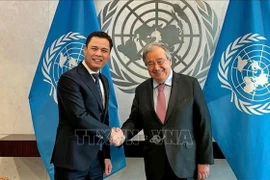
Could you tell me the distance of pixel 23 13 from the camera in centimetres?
257

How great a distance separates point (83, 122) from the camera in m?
1.58

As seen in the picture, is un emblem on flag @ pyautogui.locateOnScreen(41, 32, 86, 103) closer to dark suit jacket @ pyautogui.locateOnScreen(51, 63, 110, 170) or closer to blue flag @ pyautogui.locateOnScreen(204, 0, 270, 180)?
dark suit jacket @ pyautogui.locateOnScreen(51, 63, 110, 170)

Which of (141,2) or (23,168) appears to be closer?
(141,2)

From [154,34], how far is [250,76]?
33.6 inches

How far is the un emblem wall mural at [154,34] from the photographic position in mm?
2451

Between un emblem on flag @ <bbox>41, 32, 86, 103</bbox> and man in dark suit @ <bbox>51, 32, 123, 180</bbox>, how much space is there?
0.56 m

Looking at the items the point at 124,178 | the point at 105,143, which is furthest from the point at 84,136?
the point at 124,178

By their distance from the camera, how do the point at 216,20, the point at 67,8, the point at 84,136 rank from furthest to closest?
the point at 216,20
the point at 67,8
the point at 84,136

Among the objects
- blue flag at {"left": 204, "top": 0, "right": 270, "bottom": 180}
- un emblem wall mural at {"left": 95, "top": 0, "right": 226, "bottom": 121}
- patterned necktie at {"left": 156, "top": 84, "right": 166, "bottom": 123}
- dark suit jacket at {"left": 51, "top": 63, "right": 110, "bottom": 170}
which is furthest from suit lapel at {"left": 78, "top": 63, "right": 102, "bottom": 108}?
blue flag at {"left": 204, "top": 0, "right": 270, "bottom": 180}

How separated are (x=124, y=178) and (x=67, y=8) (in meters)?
1.53

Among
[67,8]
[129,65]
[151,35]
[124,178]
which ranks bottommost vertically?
[124,178]

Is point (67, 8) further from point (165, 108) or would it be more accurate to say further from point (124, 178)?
point (124, 178)

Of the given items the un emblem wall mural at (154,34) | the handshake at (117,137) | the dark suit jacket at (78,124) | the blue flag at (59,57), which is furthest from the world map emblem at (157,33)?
the dark suit jacket at (78,124)

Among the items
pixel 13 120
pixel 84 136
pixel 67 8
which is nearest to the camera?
pixel 84 136
